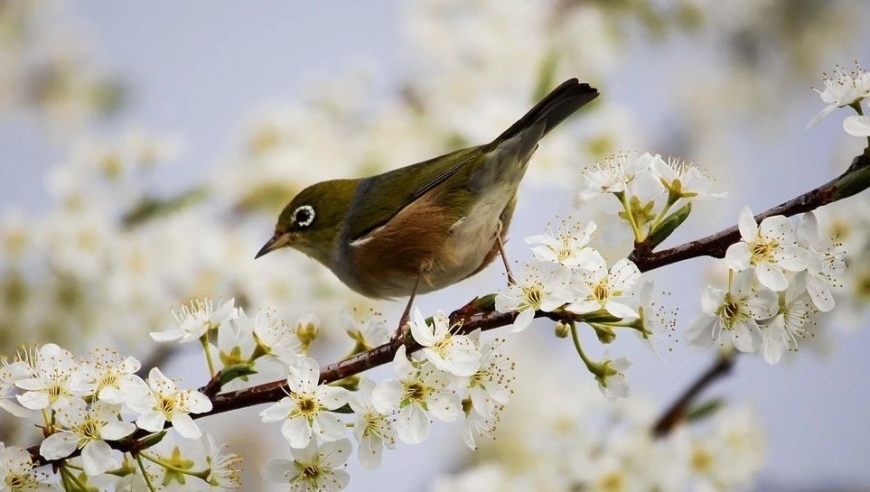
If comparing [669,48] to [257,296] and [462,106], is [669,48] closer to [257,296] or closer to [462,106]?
[462,106]

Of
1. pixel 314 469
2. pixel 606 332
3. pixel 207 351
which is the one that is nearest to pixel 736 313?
pixel 606 332

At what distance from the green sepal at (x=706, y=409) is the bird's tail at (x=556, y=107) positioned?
34.0 inches

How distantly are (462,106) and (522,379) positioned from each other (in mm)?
1293

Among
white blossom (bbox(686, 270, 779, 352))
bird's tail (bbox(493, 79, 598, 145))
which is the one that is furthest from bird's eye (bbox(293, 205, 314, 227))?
white blossom (bbox(686, 270, 779, 352))

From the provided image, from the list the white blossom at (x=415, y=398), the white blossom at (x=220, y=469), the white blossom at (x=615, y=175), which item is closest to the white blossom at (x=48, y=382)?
the white blossom at (x=220, y=469)

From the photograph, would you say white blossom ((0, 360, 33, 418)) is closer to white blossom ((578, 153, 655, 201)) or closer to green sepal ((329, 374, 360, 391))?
green sepal ((329, 374, 360, 391))

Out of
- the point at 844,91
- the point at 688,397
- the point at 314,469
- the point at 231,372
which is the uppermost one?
Result: the point at 844,91

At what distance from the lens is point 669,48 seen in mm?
3891

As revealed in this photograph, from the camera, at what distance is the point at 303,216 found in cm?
281

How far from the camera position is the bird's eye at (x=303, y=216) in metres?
2.80

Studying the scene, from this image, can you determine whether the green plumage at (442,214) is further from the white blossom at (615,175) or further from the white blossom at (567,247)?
the white blossom at (567,247)

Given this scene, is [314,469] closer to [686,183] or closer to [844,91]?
[686,183]

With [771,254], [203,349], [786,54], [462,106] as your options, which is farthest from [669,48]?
[203,349]

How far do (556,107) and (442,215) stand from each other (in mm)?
415
